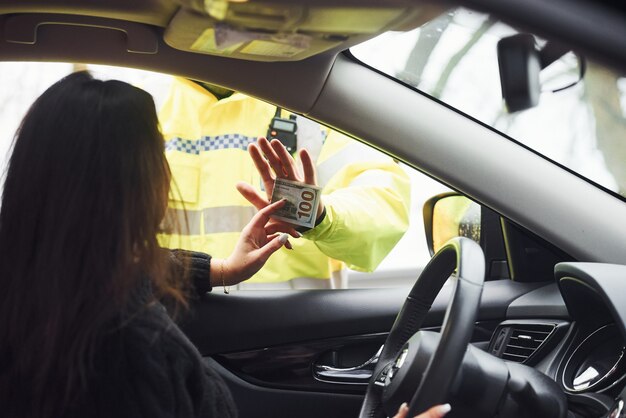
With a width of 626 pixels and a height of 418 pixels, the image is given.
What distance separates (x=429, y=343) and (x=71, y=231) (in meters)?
0.63

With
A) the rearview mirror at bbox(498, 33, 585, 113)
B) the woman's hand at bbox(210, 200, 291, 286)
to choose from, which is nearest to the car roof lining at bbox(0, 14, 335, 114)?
the woman's hand at bbox(210, 200, 291, 286)

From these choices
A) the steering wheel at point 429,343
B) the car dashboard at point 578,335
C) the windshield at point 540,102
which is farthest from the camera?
the windshield at point 540,102

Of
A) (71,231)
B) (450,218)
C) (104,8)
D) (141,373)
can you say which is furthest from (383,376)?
(104,8)

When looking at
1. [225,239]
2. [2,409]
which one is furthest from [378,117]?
[2,409]

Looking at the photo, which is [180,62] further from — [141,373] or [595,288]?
[595,288]

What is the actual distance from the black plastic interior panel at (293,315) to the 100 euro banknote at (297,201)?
0.30 meters

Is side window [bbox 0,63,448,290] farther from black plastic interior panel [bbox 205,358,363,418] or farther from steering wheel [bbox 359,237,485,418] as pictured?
steering wheel [bbox 359,237,485,418]

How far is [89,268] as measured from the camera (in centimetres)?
142

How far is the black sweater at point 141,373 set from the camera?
4.45 feet

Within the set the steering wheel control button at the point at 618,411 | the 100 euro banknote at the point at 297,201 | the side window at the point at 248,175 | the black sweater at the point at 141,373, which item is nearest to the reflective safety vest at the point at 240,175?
the side window at the point at 248,175

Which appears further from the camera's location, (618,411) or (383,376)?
(383,376)

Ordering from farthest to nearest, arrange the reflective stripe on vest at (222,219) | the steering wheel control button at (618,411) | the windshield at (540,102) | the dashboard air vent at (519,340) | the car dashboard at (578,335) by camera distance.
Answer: the reflective stripe on vest at (222,219), the dashboard air vent at (519,340), the windshield at (540,102), the car dashboard at (578,335), the steering wheel control button at (618,411)

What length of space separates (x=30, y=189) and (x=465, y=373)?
30.8 inches

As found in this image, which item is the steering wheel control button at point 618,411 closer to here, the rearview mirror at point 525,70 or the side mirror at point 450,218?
the rearview mirror at point 525,70
